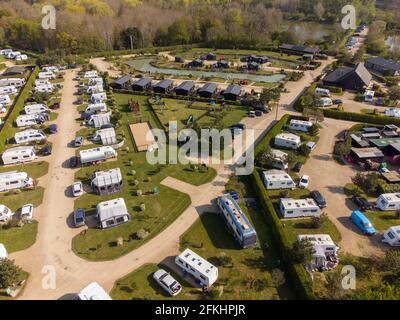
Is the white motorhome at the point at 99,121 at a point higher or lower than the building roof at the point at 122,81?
lower

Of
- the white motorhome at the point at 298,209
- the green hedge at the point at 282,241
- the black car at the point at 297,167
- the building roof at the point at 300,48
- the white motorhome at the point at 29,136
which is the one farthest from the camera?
the building roof at the point at 300,48

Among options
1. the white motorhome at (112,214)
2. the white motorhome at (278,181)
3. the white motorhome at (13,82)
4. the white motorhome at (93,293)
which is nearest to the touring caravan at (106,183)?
the white motorhome at (112,214)

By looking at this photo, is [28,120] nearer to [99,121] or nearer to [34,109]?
[34,109]

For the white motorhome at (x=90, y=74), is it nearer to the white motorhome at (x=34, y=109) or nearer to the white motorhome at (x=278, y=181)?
the white motorhome at (x=34, y=109)

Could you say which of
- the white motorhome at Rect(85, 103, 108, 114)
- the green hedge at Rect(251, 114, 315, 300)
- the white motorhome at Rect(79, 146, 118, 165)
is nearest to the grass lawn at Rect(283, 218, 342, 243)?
the green hedge at Rect(251, 114, 315, 300)

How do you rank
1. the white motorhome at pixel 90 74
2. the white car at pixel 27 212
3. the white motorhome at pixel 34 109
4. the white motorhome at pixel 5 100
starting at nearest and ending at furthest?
1. the white car at pixel 27 212
2. the white motorhome at pixel 34 109
3. the white motorhome at pixel 5 100
4. the white motorhome at pixel 90 74

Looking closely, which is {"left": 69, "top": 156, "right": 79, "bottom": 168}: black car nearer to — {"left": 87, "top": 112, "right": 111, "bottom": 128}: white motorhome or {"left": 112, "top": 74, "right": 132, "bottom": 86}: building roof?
{"left": 87, "top": 112, "right": 111, "bottom": 128}: white motorhome
